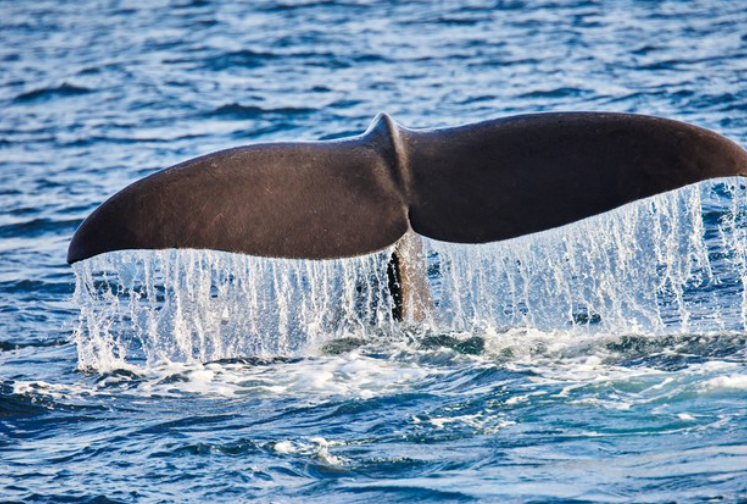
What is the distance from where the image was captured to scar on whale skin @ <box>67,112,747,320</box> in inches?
209

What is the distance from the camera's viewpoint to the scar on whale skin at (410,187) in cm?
531

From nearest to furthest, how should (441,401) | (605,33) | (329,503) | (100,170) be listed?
(329,503), (441,401), (100,170), (605,33)

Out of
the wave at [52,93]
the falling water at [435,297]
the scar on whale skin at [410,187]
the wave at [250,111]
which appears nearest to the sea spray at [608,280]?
the falling water at [435,297]

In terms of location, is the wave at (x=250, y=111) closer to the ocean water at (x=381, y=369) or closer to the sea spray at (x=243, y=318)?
the ocean water at (x=381, y=369)

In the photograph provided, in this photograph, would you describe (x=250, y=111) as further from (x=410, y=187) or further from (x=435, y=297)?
(x=410, y=187)

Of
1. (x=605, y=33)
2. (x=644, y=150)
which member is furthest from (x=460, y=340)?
(x=605, y=33)

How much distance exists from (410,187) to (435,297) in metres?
2.83

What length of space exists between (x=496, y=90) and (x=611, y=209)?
10209 mm

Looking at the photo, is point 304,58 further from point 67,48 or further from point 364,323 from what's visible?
point 364,323

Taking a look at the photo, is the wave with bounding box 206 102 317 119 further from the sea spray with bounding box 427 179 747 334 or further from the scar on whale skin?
the scar on whale skin

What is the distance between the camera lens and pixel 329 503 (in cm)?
483

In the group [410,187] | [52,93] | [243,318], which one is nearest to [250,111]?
[52,93]

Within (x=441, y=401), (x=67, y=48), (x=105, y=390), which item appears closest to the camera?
(x=441, y=401)

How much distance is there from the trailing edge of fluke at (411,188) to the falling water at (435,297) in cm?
12
